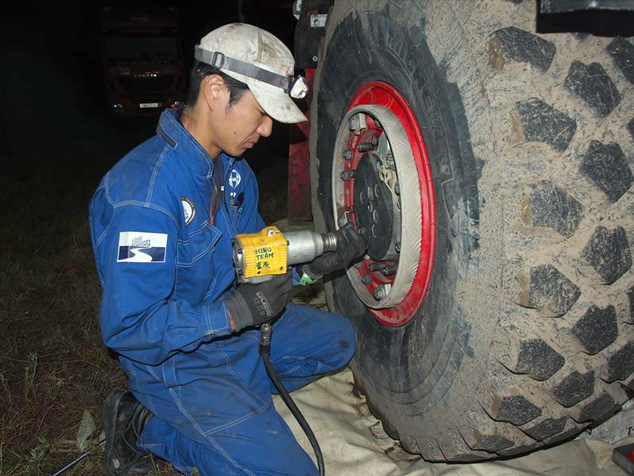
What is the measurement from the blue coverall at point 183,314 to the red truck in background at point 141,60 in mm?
7624

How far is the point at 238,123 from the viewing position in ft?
6.06

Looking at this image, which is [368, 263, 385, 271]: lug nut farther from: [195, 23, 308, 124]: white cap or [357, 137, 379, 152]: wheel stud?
[195, 23, 308, 124]: white cap

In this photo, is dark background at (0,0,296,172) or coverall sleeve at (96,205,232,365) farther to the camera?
dark background at (0,0,296,172)

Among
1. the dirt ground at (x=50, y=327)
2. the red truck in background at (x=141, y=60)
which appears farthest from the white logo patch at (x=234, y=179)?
the red truck in background at (x=141, y=60)

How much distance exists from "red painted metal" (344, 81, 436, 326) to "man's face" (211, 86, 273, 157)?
0.33m

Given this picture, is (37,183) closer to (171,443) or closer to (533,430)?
(171,443)

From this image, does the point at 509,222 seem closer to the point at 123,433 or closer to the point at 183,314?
the point at 183,314

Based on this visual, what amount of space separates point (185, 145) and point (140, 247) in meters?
0.41

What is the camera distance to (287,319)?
249 cm

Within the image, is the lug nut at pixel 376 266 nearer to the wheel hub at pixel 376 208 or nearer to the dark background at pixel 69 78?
the wheel hub at pixel 376 208

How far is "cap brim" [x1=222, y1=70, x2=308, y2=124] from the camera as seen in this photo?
1776mm

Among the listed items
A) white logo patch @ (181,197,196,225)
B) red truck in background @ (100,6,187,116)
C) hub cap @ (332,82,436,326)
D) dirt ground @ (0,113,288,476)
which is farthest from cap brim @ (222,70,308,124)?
red truck in background @ (100,6,187,116)

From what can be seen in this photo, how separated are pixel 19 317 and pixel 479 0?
2908mm

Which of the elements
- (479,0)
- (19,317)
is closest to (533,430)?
(479,0)
